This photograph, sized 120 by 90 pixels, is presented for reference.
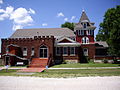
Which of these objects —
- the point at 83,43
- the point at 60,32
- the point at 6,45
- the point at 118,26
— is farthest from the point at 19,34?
the point at 118,26

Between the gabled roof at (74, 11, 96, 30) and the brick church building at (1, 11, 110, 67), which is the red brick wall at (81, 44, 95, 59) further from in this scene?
the gabled roof at (74, 11, 96, 30)

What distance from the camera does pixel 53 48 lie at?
29.9 meters

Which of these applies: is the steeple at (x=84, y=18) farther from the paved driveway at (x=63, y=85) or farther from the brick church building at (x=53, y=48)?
the paved driveway at (x=63, y=85)

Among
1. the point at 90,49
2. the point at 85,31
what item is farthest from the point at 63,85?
the point at 85,31

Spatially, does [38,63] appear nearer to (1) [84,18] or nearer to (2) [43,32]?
(2) [43,32]

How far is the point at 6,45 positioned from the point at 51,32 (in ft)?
46.3

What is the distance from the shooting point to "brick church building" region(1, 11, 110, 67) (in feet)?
94.3

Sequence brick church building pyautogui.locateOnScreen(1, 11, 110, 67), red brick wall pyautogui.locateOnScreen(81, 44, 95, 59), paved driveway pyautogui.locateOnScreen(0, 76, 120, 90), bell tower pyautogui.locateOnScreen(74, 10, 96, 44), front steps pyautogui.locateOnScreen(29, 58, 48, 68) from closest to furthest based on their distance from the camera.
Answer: paved driveway pyautogui.locateOnScreen(0, 76, 120, 90), front steps pyautogui.locateOnScreen(29, 58, 48, 68), brick church building pyautogui.locateOnScreen(1, 11, 110, 67), red brick wall pyautogui.locateOnScreen(81, 44, 95, 59), bell tower pyautogui.locateOnScreen(74, 10, 96, 44)

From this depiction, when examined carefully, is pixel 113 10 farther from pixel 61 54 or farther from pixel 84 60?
pixel 61 54

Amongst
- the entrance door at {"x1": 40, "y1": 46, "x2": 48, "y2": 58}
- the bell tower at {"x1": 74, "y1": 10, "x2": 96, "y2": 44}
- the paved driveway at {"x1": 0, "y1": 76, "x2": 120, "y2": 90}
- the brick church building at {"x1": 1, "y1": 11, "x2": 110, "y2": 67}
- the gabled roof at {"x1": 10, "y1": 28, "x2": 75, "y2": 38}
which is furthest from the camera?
the gabled roof at {"x1": 10, "y1": 28, "x2": 75, "y2": 38}

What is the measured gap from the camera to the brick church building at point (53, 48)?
2875 centimetres

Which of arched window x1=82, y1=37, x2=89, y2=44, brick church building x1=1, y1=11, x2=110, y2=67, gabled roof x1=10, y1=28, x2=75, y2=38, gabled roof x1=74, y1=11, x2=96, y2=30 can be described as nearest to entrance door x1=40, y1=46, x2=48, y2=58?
brick church building x1=1, y1=11, x2=110, y2=67

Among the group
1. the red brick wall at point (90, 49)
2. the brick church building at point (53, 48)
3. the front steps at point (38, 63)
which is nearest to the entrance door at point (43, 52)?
the brick church building at point (53, 48)

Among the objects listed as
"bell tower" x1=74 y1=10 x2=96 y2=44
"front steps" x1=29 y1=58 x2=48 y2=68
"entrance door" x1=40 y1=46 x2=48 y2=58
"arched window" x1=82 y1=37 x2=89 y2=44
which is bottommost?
"front steps" x1=29 y1=58 x2=48 y2=68
